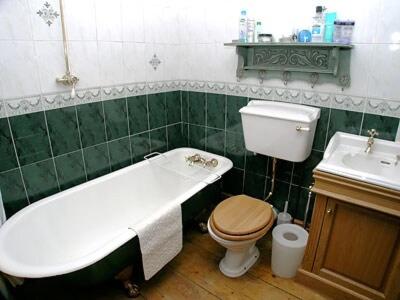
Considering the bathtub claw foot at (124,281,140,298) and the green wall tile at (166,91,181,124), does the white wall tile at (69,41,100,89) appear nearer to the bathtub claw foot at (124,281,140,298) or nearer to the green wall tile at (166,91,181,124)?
the green wall tile at (166,91,181,124)

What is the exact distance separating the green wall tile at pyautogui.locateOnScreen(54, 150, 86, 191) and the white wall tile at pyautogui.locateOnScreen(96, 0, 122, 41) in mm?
840

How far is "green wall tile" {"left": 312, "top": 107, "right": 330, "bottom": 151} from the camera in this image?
6.17ft

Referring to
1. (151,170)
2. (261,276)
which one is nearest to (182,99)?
A: (151,170)

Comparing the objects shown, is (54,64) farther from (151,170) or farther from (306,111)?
(306,111)

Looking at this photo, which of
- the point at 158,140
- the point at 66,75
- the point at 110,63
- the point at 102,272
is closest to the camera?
the point at 102,272

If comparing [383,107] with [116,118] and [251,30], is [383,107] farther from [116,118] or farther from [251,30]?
[116,118]

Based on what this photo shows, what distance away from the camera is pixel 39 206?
66.2 inches

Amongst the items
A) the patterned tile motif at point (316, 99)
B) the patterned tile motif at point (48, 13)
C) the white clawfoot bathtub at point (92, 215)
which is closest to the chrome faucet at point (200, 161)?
the white clawfoot bathtub at point (92, 215)

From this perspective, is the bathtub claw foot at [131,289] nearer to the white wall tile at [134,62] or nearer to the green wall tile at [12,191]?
the green wall tile at [12,191]

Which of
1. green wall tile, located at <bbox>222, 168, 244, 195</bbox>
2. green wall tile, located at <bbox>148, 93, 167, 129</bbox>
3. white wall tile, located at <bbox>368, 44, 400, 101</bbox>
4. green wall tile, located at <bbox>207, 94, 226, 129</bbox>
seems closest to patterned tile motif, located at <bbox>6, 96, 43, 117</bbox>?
green wall tile, located at <bbox>148, 93, 167, 129</bbox>

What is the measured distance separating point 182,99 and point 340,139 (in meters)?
1.42

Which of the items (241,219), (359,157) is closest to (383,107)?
(359,157)

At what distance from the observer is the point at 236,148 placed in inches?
94.8

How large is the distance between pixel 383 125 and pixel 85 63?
1957 mm
